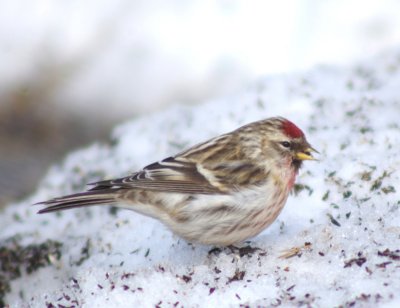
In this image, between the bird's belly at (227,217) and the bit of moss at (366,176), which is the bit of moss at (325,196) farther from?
the bird's belly at (227,217)

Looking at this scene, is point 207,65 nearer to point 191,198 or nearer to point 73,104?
point 73,104

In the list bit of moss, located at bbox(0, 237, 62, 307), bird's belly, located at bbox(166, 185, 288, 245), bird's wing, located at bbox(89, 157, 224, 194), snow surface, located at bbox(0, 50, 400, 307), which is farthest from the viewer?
bit of moss, located at bbox(0, 237, 62, 307)

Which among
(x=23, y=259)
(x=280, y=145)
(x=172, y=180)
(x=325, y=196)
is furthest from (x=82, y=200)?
(x=325, y=196)

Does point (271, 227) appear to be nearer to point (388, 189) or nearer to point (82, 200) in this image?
point (388, 189)

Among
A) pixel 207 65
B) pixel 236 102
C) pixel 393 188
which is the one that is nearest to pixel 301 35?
pixel 207 65

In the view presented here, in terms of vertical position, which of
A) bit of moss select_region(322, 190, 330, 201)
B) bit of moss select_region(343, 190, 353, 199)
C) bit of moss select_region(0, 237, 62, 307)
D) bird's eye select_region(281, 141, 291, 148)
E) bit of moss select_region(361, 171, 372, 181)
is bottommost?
bit of moss select_region(343, 190, 353, 199)

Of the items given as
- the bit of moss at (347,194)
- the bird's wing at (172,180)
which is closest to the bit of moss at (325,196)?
the bit of moss at (347,194)

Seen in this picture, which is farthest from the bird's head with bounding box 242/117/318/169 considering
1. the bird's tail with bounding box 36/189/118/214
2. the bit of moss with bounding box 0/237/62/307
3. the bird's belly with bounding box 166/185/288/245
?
the bit of moss with bounding box 0/237/62/307

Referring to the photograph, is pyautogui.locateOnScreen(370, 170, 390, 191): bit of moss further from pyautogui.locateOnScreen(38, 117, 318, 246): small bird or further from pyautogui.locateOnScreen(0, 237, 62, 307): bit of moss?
pyautogui.locateOnScreen(0, 237, 62, 307): bit of moss
